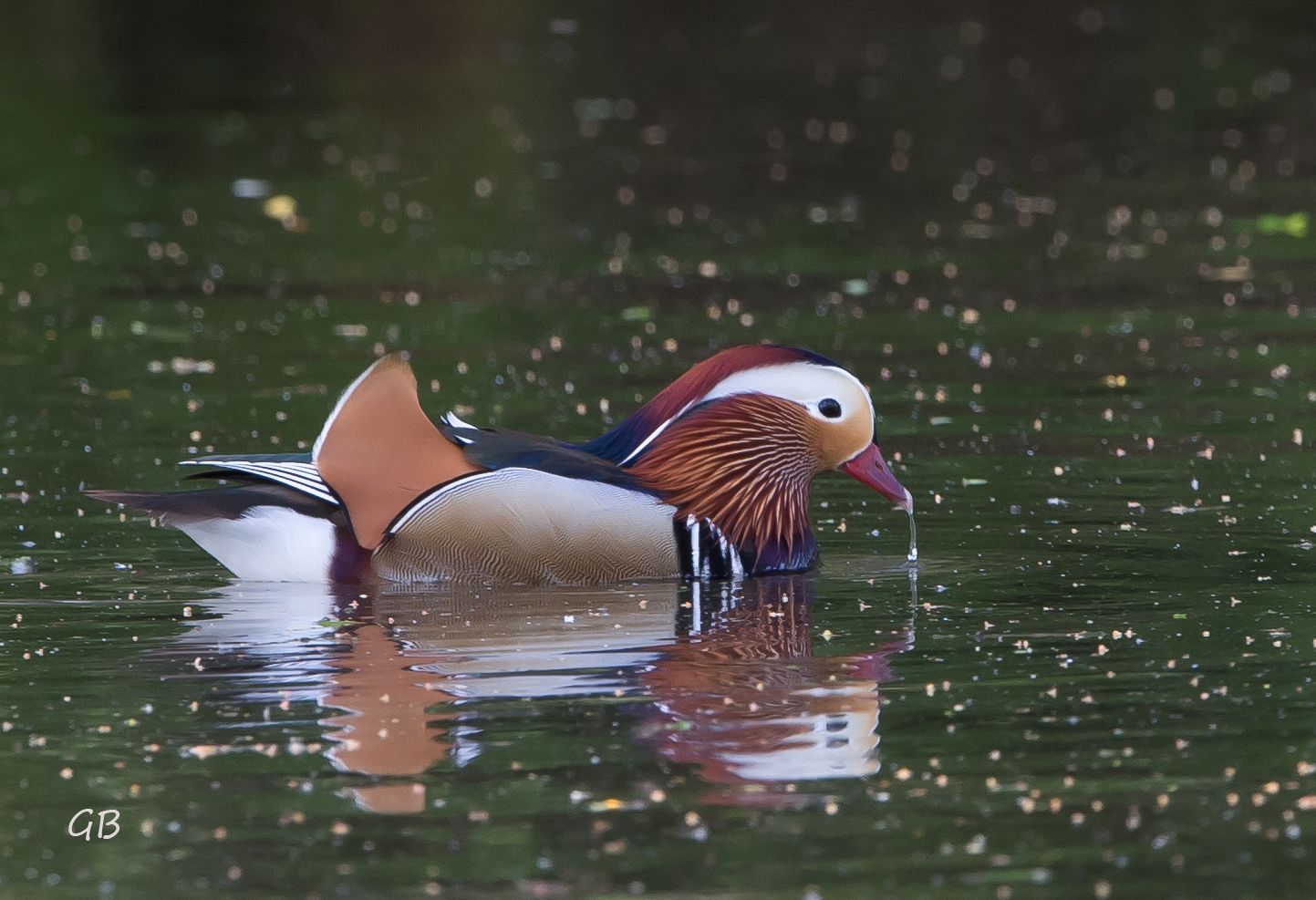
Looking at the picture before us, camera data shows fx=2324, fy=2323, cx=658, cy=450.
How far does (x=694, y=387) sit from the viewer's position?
30.7 ft

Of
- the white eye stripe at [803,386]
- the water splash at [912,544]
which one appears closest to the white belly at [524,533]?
the white eye stripe at [803,386]

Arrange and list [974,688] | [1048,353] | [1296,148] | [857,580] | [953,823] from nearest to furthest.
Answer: [953,823], [974,688], [857,580], [1048,353], [1296,148]

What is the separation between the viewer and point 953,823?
617cm

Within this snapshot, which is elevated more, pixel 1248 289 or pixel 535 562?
pixel 1248 289

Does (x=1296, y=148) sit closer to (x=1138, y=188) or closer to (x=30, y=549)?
(x=1138, y=188)

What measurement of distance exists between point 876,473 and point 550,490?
1440 mm

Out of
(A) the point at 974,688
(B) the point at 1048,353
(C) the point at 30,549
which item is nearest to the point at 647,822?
(A) the point at 974,688

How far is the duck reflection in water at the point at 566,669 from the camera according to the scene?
6766mm

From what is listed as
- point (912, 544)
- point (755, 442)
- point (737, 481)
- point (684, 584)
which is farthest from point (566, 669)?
point (912, 544)

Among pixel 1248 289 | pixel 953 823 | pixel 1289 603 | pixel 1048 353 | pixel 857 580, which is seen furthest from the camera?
pixel 1248 289

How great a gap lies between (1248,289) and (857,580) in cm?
745

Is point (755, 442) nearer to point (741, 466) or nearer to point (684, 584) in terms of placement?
point (741, 466)
